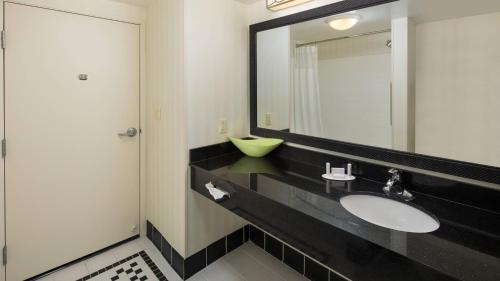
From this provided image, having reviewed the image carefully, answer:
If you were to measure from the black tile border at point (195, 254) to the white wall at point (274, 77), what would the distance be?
974mm

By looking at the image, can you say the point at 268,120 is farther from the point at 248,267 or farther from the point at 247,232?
the point at 248,267

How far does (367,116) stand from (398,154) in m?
0.27

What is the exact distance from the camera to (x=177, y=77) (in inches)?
68.7

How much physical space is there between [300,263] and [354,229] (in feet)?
3.71

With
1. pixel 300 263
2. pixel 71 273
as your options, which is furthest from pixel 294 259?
pixel 71 273

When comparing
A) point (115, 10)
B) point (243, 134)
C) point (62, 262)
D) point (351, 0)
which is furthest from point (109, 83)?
point (351, 0)

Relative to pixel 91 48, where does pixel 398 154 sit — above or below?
below

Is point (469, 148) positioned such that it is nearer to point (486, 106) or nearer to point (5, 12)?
point (486, 106)

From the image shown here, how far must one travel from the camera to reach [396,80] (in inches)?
53.1

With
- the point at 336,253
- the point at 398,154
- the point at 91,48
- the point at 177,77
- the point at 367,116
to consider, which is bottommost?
the point at 336,253

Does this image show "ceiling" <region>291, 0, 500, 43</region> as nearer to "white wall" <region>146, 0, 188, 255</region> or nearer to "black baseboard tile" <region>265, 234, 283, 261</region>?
"white wall" <region>146, 0, 188, 255</region>

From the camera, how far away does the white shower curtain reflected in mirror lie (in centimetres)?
173

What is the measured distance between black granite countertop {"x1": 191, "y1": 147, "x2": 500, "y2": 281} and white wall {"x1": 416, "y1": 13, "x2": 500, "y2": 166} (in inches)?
10.6

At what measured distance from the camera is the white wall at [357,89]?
141 centimetres
